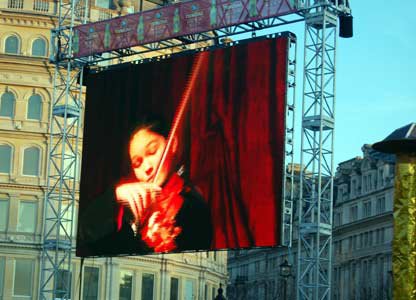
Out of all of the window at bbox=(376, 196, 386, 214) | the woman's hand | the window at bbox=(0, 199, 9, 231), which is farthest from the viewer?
the window at bbox=(376, 196, 386, 214)

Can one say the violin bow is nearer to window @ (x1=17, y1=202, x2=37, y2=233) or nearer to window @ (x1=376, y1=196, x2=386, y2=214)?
window @ (x1=17, y1=202, x2=37, y2=233)

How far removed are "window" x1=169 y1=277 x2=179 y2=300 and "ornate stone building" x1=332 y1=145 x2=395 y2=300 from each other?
80.9 ft

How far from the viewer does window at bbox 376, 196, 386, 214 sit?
92.0 m

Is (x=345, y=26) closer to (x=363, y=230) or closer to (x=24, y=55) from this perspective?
(x=24, y=55)

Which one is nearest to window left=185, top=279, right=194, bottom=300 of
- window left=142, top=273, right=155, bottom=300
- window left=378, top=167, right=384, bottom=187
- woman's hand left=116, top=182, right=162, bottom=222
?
window left=142, top=273, right=155, bottom=300

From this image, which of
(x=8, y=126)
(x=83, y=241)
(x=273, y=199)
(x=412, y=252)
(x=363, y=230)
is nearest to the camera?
(x=412, y=252)

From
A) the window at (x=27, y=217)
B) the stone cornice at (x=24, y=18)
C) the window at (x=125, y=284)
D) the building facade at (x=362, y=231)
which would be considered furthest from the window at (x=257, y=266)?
the stone cornice at (x=24, y=18)

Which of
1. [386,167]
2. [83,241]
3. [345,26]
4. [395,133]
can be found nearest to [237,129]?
[345,26]

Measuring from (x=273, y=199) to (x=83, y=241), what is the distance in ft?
28.5

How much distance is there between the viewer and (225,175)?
37.1 metres

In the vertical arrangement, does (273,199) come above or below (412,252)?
above

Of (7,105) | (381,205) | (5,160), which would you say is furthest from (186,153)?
(381,205)

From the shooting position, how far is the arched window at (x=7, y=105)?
2527 inches

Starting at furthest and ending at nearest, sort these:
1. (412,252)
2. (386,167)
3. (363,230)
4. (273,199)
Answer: (363,230)
(386,167)
(273,199)
(412,252)
